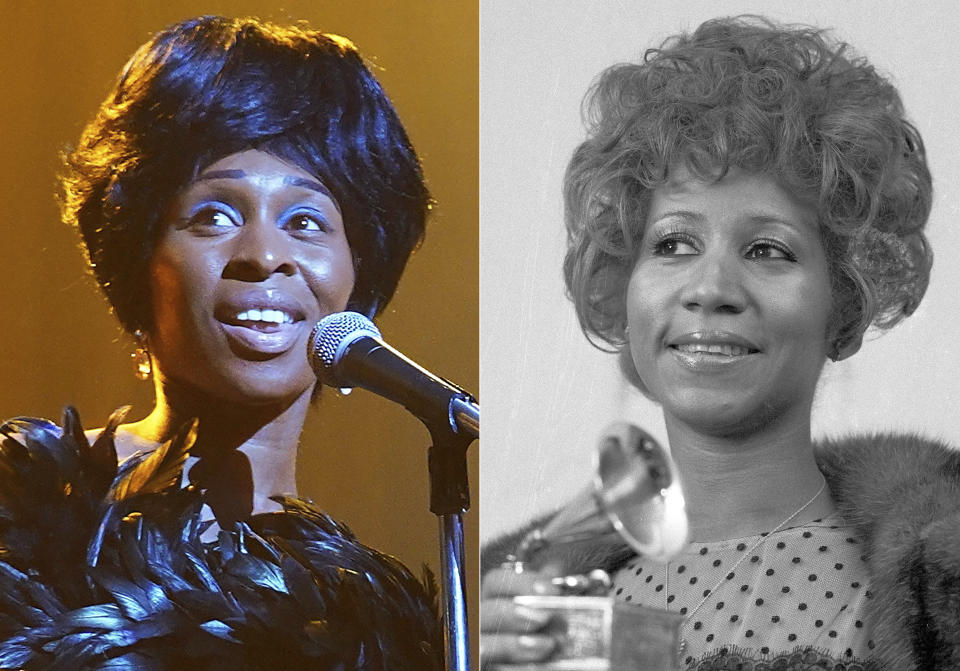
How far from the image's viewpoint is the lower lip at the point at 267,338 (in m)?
→ 2.39

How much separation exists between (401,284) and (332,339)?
0.56 ft

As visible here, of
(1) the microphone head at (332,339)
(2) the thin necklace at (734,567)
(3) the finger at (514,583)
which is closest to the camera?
(2) the thin necklace at (734,567)

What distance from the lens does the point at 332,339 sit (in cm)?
239

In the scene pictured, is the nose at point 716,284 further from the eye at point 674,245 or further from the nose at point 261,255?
the nose at point 261,255

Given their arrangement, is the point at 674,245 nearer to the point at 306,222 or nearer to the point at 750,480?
the point at 750,480

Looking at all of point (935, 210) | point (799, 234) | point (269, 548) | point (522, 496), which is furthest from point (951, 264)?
point (269, 548)

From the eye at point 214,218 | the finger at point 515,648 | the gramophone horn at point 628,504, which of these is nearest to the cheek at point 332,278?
the eye at point 214,218

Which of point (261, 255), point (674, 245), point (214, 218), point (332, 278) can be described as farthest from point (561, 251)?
point (214, 218)

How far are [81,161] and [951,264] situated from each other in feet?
5.46

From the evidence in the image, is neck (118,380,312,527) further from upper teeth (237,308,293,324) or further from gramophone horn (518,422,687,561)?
gramophone horn (518,422,687,561)

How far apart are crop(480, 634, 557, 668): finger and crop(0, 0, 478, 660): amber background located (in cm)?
13

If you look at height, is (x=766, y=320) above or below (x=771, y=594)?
above

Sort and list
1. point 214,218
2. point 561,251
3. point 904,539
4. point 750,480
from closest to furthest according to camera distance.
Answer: point 904,539
point 750,480
point 561,251
point 214,218

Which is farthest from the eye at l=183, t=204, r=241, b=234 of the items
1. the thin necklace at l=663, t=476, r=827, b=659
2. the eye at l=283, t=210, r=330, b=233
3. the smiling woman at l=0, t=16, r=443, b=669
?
the thin necklace at l=663, t=476, r=827, b=659
